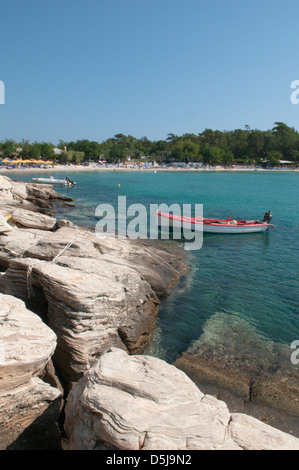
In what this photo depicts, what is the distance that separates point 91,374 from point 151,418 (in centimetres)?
121

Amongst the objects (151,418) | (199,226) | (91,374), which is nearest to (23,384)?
(91,374)

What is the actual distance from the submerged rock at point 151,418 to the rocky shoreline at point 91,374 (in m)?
0.01

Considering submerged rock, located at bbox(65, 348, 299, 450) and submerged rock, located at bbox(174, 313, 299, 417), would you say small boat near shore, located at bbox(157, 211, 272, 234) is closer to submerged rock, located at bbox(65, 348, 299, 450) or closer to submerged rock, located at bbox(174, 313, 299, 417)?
submerged rock, located at bbox(174, 313, 299, 417)

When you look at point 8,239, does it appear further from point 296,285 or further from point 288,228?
point 288,228

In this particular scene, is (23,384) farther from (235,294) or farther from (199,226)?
(199,226)

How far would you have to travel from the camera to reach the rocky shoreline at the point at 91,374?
3889mm

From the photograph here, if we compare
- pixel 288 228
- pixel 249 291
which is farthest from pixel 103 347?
pixel 288 228

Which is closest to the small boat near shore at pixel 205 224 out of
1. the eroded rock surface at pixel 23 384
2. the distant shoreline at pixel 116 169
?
the eroded rock surface at pixel 23 384

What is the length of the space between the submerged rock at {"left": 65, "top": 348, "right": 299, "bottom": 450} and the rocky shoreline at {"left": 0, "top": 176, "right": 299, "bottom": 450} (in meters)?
0.01

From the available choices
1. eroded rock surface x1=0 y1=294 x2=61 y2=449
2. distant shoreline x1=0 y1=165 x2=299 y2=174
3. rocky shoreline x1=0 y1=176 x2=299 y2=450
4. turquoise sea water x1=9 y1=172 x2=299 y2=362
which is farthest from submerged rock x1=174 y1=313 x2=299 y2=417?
distant shoreline x1=0 y1=165 x2=299 y2=174

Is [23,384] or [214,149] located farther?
[214,149]

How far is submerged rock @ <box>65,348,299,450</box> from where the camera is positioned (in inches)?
147

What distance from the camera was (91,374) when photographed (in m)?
4.64

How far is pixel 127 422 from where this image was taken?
3816mm
